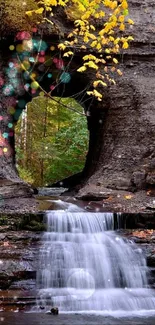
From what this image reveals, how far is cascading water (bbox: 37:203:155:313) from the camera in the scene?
600 centimetres

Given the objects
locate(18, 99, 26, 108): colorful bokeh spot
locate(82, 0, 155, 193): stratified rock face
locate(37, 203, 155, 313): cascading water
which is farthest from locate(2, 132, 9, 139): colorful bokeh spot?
locate(37, 203, 155, 313): cascading water

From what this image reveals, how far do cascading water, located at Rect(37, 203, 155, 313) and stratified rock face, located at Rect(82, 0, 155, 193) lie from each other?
3.16 metres

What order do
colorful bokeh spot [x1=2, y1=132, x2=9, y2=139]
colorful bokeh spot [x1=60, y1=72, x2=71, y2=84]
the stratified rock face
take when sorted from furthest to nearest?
colorful bokeh spot [x1=60, y1=72, x2=71, y2=84], colorful bokeh spot [x1=2, y1=132, x2=9, y2=139], the stratified rock face

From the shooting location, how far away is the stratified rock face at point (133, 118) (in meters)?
11.2

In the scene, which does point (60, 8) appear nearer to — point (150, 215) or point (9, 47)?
point (9, 47)

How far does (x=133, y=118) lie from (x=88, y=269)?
6.37 m

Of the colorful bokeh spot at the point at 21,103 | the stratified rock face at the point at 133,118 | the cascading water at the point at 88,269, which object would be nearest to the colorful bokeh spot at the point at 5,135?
the colorful bokeh spot at the point at 21,103

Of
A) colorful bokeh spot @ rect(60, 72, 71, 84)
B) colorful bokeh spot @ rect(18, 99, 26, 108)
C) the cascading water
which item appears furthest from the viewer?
colorful bokeh spot @ rect(18, 99, 26, 108)

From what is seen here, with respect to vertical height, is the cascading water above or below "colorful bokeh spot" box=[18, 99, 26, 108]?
below

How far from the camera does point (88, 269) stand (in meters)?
6.71

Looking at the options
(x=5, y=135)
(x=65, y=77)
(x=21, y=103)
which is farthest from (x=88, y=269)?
(x=21, y=103)

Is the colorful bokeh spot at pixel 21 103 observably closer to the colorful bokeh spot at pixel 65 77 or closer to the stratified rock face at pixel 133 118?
the colorful bokeh spot at pixel 65 77

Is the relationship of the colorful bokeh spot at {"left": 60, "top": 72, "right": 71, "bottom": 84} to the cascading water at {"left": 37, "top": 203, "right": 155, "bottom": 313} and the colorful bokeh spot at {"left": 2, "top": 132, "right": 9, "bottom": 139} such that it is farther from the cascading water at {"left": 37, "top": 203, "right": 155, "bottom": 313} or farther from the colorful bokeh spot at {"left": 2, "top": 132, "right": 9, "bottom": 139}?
the cascading water at {"left": 37, "top": 203, "right": 155, "bottom": 313}

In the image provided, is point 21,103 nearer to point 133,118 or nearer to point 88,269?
point 133,118
